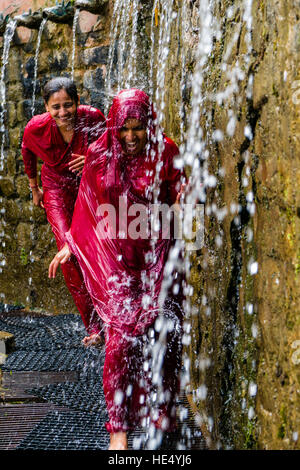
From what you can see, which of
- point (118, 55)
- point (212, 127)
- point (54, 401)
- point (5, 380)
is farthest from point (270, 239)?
point (118, 55)

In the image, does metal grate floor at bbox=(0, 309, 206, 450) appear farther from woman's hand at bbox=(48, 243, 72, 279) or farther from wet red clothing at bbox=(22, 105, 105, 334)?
woman's hand at bbox=(48, 243, 72, 279)

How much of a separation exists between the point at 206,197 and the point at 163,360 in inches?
30.8

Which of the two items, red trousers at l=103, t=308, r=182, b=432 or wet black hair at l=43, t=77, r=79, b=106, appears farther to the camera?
wet black hair at l=43, t=77, r=79, b=106

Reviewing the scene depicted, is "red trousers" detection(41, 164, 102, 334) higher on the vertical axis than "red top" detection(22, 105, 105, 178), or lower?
lower

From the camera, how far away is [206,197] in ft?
8.77

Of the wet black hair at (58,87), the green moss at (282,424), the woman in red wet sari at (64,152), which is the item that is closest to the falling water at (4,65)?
the woman in red wet sari at (64,152)

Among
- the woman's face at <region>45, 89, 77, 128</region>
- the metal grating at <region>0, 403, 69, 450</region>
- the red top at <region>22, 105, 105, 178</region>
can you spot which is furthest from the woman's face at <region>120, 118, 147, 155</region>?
the red top at <region>22, 105, 105, 178</region>

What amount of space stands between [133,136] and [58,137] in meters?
1.91

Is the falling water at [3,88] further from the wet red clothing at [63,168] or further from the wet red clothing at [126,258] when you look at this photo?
the wet red clothing at [126,258]

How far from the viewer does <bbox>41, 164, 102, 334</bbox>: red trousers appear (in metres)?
4.43

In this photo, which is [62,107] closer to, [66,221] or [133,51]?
[66,221]

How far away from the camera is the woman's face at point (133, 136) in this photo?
2742 millimetres

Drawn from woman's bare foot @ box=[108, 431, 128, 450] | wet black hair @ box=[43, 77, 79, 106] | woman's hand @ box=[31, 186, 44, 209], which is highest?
wet black hair @ box=[43, 77, 79, 106]
